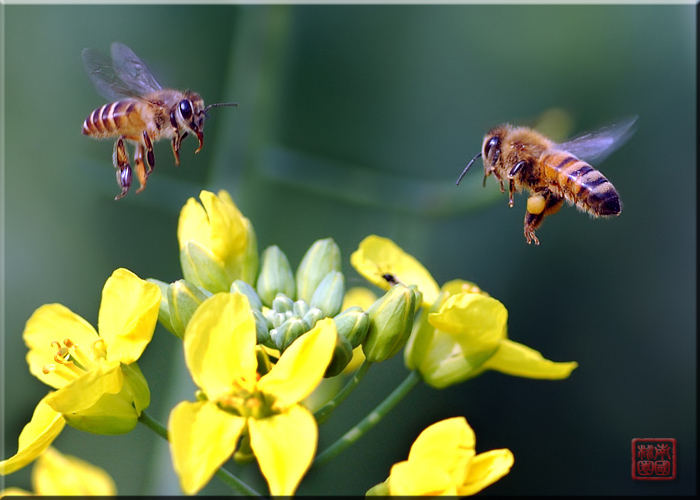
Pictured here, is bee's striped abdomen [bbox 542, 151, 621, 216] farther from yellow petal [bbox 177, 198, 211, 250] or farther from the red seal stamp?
yellow petal [bbox 177, 198, 211, 250]

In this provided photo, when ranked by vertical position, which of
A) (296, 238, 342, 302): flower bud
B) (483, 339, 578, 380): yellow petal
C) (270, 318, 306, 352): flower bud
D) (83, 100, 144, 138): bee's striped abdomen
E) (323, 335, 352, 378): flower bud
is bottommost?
(483, 339, 578, 380): yellow petal

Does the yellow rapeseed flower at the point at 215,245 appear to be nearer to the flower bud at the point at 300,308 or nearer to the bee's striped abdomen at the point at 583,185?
the flower bud at the point at 300,308

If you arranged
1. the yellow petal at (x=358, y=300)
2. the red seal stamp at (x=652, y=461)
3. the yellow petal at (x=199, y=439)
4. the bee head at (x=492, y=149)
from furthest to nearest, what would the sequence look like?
the yellow petal at (x=358, y=300) → the red seal stamp at (x=652, y=461) → the bee head at (x=492, y=149) → the yellow petal at (x=199, y=439)

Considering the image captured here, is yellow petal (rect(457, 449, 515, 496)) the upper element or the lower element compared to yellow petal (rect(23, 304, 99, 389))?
lower

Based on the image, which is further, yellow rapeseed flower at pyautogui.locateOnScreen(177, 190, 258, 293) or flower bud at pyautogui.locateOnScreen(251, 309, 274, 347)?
yellow rapeseed flower at pyautogui.locateOnScreen(177, 190, 258, 293)

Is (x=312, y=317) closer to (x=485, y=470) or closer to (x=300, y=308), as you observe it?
(x=300, y=308)

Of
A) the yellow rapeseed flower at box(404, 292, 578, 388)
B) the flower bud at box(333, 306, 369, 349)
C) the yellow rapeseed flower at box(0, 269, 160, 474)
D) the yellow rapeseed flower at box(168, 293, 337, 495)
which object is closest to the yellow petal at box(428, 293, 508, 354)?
the yellow rapeseed flower at box(404, 292, 578, 388)

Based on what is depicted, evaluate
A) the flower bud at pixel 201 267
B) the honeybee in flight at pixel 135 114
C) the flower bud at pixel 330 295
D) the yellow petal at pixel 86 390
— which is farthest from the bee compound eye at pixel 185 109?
the yellow petal at pixel 86 390
